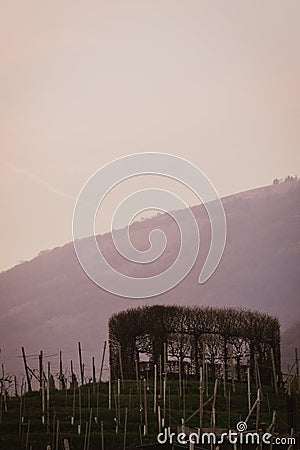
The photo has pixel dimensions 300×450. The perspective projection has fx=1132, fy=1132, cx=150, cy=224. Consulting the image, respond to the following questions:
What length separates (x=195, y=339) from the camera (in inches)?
336

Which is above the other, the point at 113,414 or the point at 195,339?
the point at 195,339

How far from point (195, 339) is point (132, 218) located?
1038mm

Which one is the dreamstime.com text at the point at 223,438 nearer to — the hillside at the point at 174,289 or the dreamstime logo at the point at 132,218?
the hillside at the point at 174,289

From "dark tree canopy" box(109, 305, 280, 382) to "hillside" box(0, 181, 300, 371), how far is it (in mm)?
82

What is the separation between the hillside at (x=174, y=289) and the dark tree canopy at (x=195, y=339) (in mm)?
82

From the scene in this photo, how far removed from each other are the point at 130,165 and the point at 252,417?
220 cm

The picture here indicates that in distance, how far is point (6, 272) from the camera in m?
8.53

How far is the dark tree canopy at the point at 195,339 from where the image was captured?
8.40m
